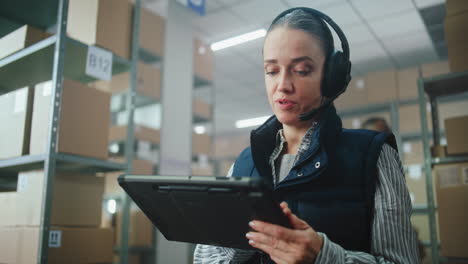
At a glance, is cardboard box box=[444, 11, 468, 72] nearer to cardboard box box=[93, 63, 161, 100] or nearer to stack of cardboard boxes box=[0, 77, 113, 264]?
stack of cardboard boxes box=[0, 77, 113, 264]

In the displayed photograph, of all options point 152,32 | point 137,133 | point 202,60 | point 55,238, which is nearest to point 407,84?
point 202,60

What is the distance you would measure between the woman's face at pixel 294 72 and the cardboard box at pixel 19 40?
161 cm

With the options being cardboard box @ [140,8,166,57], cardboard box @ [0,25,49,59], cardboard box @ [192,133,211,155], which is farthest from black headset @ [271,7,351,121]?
cardboard box @ [192,133,211,155]

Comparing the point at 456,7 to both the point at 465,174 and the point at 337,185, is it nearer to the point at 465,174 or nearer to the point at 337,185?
the point at 465,174

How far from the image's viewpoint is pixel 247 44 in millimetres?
5168

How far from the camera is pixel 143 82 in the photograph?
11.6 feet

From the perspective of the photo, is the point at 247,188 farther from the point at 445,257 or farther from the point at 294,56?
the point at 445,257

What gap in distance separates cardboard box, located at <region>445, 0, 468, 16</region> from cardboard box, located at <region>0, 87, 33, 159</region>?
7.74ft

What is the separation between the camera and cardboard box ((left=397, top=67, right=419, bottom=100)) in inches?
172

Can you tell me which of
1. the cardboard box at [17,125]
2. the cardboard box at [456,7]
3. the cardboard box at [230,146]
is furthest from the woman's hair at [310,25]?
the cardboard box at [230,146]

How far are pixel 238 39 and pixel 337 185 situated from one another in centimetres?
446

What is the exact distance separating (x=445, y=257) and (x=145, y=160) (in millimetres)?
2334

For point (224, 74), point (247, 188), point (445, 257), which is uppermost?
point (224, 74)

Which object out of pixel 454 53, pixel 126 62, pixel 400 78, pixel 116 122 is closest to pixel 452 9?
pixel 454 53
